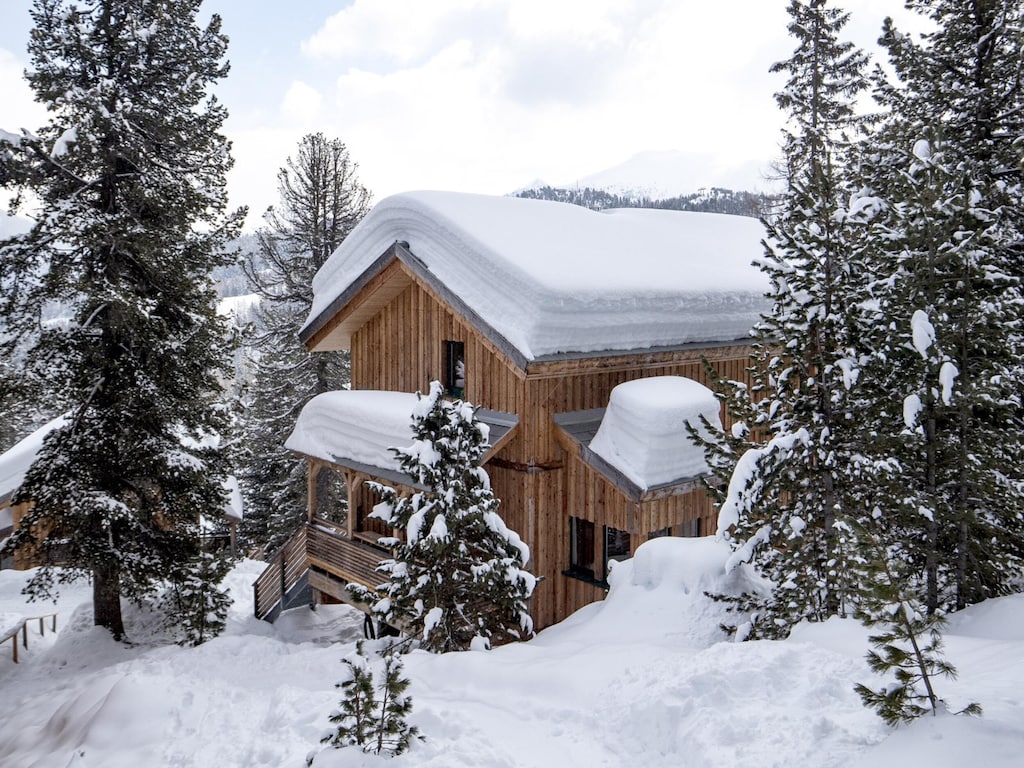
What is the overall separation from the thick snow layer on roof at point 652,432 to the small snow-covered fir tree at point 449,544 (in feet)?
9.55

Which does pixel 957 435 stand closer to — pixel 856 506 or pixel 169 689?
pixel 856 506

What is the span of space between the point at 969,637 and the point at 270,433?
22.6 meters

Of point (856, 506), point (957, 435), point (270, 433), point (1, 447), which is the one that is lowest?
point (1, 447)

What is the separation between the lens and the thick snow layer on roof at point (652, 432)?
36.3 feet

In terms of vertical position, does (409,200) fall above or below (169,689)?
above

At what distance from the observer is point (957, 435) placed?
7.63 meters

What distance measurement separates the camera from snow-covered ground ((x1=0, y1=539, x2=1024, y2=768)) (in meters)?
4.66

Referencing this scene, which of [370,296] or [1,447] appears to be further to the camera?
[1,447]

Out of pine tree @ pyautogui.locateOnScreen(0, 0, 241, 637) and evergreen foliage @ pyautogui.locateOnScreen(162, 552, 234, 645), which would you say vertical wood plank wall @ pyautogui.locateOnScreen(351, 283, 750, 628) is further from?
evergreen foliage @ pyautogui.locateOnScreen(162, 552, 234, 645)

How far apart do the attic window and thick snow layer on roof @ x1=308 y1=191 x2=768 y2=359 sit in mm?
1774

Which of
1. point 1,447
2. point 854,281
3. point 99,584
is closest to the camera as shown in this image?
point 854,281

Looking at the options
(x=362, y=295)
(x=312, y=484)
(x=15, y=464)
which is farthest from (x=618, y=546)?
(x=15, y=464)

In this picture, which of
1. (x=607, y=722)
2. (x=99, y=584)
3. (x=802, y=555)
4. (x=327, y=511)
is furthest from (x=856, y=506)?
(x=327, y=511)

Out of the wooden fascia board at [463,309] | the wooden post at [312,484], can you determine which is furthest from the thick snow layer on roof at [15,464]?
the wooden fascia board at [463,309]
